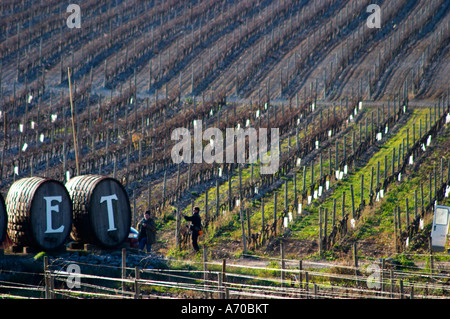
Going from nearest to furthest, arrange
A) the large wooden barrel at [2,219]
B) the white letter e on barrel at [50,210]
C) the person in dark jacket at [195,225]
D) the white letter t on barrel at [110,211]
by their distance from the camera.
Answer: the large wooden barrel at [2,219] → the white letter e on barrel at [50,210] → the white letter t on barrel at [110,211] → the person in dark jacket at [195,225]

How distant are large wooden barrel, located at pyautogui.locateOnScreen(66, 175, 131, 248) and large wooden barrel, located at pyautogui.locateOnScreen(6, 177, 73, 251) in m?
0.43

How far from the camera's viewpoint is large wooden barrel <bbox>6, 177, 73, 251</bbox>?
15523 mm

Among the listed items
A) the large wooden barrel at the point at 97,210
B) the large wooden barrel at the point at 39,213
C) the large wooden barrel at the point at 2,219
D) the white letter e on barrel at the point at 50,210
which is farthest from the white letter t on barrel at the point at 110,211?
the large wooden barrel at the point at 2,219

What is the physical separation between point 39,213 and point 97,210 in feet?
4.40

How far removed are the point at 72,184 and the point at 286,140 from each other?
16.2 meters

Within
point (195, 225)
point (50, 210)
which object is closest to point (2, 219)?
point (50, 210)

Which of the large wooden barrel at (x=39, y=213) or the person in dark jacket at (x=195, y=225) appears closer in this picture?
the large wooden barrel at (x=39, y=213)

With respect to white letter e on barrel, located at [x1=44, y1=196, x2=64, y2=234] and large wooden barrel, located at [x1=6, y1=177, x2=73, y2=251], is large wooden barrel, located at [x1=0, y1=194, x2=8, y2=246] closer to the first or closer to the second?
large wooden barrel, located at [x1=6, y1=177, x2=73, y2=251]

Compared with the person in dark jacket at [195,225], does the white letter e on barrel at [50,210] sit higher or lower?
higher

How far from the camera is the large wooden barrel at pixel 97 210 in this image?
53.6 feet

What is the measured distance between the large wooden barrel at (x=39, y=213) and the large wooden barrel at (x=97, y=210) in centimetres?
43

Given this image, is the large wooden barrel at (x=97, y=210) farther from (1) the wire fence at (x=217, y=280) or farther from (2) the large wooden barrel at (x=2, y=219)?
(2) the large wooden barrel at (x=2, y=219)

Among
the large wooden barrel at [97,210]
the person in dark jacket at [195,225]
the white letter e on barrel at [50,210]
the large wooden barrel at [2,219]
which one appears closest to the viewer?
the large wooden barrel at [2,219]
